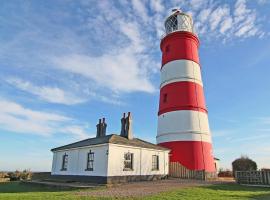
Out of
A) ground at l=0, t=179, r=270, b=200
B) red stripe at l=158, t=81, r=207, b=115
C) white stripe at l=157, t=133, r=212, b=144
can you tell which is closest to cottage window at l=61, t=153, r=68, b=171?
ground at l=0, t=179, r=270, b=200

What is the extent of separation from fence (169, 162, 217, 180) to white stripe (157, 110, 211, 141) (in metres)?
2.39

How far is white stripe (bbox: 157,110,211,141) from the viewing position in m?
22.9

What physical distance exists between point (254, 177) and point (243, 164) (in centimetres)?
1033

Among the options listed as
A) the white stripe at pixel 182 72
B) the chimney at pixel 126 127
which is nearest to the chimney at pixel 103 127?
the chimney at pixel 126 127

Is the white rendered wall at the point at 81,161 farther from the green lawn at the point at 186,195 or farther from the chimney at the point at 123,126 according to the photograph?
the green lawn at the point at 186,195

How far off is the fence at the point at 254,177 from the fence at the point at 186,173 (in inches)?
120

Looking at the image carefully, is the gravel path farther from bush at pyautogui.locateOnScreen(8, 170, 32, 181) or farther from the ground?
bush at pyautogui.locateOnScreen(8, 170, 32, 181)

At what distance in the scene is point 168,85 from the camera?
25.1 m

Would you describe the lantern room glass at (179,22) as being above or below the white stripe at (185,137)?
above

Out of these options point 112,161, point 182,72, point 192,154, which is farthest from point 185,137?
point 112,161

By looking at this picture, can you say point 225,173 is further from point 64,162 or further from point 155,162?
point 64,162


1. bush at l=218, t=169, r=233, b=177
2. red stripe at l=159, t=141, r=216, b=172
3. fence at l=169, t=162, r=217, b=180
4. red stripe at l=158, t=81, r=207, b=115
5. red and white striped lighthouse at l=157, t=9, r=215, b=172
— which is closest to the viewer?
fence at l=169, t=162, r=217, b=180

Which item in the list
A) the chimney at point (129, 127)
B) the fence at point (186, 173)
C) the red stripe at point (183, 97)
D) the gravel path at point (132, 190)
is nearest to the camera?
the gravel path at point (132, 190)

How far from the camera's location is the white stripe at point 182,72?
80.0ft
